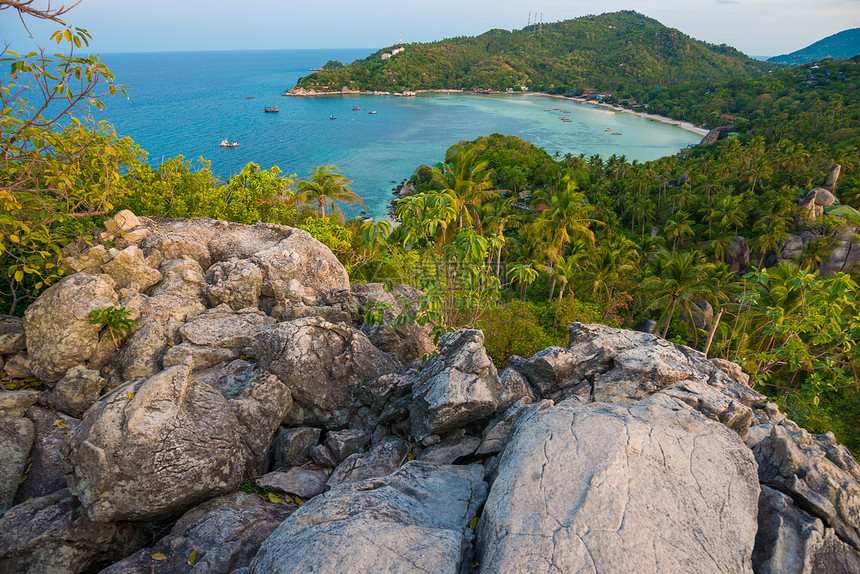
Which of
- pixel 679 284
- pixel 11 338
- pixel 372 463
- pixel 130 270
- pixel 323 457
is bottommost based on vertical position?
pixel 679 284

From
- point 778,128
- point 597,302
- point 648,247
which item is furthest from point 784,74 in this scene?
point 597,302

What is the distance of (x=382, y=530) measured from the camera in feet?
18.4

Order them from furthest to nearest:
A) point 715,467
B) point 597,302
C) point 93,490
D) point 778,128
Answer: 1. point 778,128
2. point 597,302
3. point 93,490
4. point 715,467

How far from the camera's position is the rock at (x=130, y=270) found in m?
11.5

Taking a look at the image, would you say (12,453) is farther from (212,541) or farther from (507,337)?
(507,337)

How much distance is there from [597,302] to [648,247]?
2189 centimetres

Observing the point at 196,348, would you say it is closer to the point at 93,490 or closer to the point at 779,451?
the point at 93,490

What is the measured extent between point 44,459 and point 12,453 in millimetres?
516

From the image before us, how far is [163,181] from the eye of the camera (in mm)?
16266

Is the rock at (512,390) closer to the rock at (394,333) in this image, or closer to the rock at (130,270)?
the rock at (394,333)

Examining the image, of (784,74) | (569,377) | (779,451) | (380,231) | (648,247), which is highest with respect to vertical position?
(784,74)

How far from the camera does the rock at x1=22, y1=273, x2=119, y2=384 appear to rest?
9.66 metres

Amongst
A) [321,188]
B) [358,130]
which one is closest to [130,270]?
[321,188]

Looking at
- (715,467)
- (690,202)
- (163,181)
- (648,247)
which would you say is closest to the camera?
(715,467)
